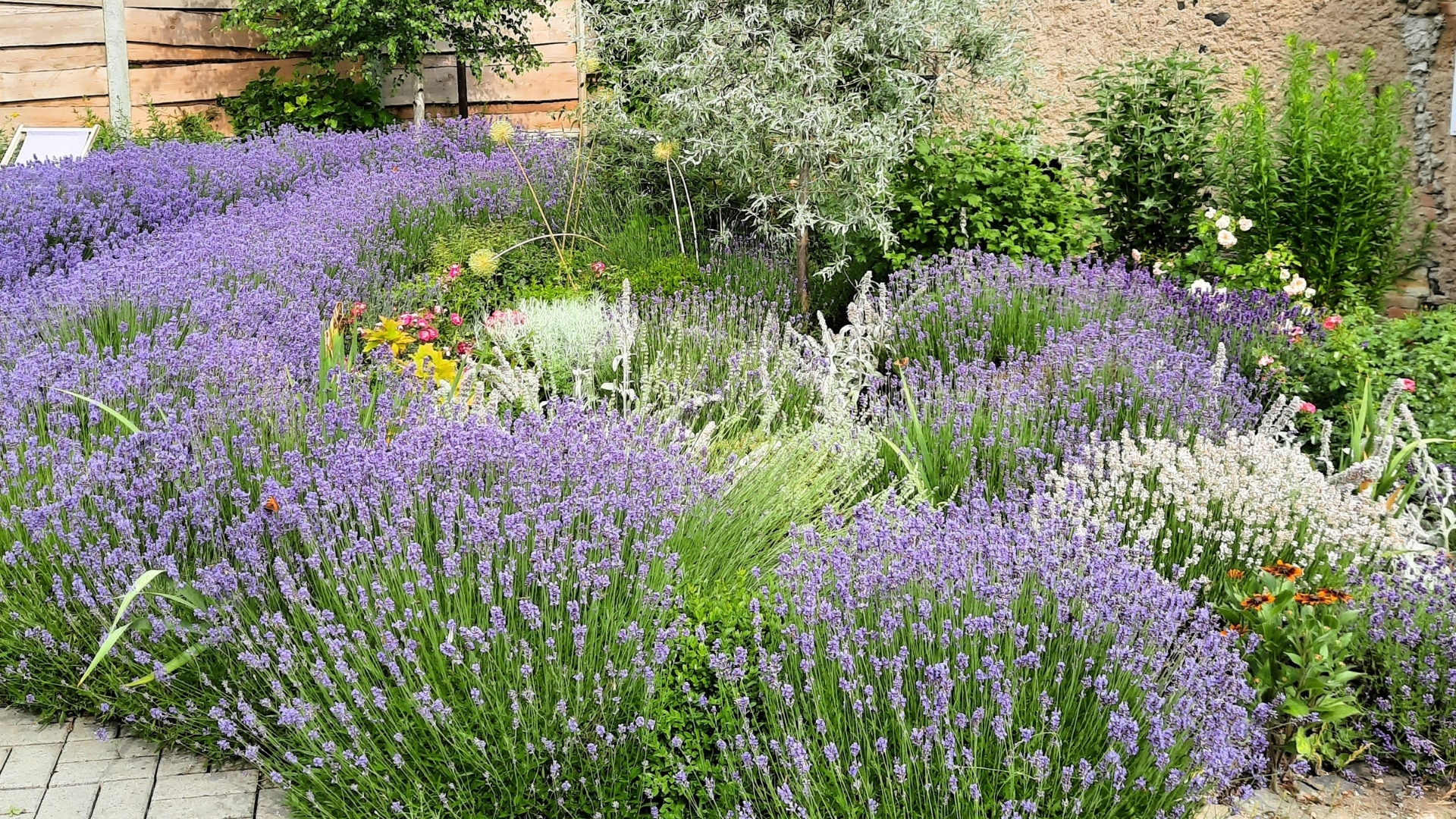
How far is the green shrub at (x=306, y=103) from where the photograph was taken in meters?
10.2

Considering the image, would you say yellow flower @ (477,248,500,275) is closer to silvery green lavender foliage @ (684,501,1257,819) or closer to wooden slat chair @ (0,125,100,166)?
silvery green lavender foliage @ (684,501,1257,819)

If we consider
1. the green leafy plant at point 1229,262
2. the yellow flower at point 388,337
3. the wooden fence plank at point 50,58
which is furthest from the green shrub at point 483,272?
the wooden fence plank at point 50,58

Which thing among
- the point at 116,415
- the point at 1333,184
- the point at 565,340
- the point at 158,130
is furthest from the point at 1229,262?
the point at 158,130

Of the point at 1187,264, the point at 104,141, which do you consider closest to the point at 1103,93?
the point at 1187,264

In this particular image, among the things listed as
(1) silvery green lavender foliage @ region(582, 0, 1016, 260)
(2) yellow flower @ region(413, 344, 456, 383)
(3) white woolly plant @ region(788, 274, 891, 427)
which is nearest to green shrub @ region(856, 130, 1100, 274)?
(1) silvery green lavender foliage @ region(582, 0, 1016, 260)

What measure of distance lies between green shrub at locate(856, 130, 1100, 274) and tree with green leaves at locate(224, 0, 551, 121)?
4448 mm

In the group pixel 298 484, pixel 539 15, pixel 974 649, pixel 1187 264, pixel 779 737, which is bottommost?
pixel 779 737

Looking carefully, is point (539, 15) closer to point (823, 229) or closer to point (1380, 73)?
point (823, 229)

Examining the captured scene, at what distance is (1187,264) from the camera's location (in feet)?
20.9

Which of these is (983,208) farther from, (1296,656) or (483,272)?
(1296,656)

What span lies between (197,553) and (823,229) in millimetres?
3907

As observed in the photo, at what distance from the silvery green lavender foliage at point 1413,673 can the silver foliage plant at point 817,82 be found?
317 cm

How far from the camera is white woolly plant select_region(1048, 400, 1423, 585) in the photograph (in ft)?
10.8

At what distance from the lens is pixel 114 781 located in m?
Answer: 2.92
